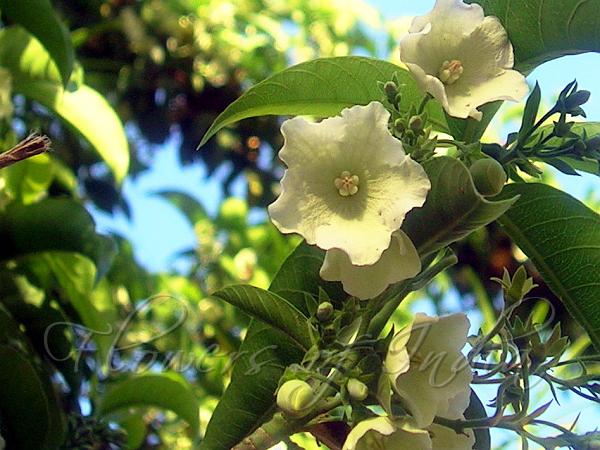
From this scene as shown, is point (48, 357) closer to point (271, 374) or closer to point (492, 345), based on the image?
point (271, 374)

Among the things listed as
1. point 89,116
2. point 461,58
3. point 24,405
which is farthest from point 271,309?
point 89,116

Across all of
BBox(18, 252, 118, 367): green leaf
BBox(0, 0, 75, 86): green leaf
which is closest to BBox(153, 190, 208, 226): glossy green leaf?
BBox(18, 252, 118, 367): green leaf

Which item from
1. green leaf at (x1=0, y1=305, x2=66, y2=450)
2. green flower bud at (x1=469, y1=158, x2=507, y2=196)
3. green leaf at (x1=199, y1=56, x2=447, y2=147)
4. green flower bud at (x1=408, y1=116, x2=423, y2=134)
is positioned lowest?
green leaf at (x1=0, y1=305, x2=66, y2=450)

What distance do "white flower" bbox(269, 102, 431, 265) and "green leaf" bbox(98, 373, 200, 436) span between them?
2.12 feet

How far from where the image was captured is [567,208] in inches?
34.9

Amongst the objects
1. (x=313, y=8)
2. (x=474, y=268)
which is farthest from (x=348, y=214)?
(x=313, y=8)

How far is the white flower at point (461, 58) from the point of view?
83 centimetres

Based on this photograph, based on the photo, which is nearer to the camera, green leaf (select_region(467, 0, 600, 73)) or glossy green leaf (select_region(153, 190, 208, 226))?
green leaf (select_region(467, 0, 600, 73))

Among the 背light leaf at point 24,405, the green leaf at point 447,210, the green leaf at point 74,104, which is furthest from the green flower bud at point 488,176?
the green leaf at point 74,104

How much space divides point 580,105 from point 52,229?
88 cm

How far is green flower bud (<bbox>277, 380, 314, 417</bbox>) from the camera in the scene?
73 centimetres

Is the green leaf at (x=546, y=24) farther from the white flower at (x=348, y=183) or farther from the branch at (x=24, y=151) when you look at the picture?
the branch at (x=24, y=151)

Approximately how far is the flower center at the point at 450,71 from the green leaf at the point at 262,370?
20cm

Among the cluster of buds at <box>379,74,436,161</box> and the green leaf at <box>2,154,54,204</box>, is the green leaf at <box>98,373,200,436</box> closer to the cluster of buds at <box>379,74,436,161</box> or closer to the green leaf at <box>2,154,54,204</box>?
the green leaf at <box>2,154,54,204</box>
